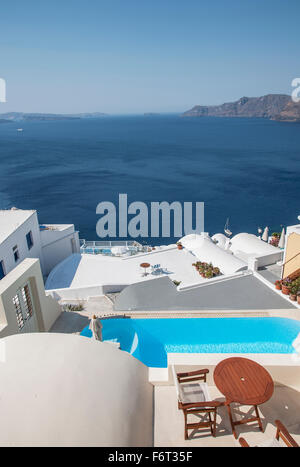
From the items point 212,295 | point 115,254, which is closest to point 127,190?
point 115,254

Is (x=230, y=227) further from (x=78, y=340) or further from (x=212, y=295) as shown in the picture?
(x=78, y=340)

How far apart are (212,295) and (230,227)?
112 feet

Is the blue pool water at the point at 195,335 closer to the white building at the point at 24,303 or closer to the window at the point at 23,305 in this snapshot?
the white building at the point at 24,303

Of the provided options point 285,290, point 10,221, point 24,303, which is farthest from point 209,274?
point 10,221

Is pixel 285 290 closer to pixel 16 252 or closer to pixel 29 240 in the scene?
pixel 16 252

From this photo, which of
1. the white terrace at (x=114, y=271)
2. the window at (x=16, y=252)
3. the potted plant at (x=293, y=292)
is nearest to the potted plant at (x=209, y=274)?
the white terrace at (x=114, y=271)

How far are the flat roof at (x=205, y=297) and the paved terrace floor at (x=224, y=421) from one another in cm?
652

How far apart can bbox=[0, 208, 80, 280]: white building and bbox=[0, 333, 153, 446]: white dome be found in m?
13.3

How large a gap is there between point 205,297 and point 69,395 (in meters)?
10.1

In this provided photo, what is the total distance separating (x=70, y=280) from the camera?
20172mm

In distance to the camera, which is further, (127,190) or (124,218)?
(127,190)

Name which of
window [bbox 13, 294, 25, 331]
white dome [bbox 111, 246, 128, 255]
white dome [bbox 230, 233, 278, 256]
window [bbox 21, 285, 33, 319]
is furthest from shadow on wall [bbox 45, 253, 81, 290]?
white dome [bbox 230, 233, 278, 256]

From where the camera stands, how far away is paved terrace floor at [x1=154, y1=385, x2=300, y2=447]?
5449 millimetres

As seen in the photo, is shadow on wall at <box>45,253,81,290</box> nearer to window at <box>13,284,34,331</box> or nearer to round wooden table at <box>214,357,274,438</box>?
window at <box>13,284,34,331</box>
